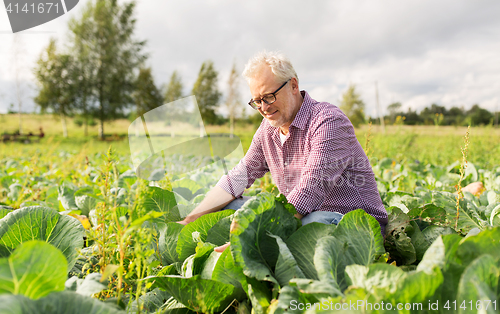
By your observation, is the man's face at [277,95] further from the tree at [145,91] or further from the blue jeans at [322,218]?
the tree at [145,91]

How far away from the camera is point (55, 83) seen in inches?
928

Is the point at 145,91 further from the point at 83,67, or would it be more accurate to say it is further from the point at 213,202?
the point at 213,202

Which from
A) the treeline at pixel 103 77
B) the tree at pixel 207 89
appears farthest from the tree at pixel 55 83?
the tree at pixel 207 89

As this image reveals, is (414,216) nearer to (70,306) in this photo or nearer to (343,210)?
(343,210)

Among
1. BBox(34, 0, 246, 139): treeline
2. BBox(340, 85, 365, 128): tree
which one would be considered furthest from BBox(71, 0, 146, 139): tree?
BBox(340, 85, 365, 128): tree

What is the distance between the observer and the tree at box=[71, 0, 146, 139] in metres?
24.8

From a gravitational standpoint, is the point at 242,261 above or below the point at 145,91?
below

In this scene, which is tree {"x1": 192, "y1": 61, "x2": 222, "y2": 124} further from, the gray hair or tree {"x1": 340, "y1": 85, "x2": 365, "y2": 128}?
the gray hair

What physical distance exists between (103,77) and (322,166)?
27759 millimetres

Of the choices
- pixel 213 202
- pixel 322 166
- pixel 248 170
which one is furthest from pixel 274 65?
pixel 213 202

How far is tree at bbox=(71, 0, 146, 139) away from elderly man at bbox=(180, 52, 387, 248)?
25.7 m

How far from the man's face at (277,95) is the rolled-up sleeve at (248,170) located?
39cm

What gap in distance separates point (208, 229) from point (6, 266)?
0.85m

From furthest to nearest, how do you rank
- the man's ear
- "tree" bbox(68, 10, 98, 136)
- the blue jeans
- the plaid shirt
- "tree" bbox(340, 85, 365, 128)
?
"tree" bbox(68, 10, 98, 136)
"tree" bbox(340, 85, 365, 128)
the man's ear
the plaid shirt
the blue jeans
